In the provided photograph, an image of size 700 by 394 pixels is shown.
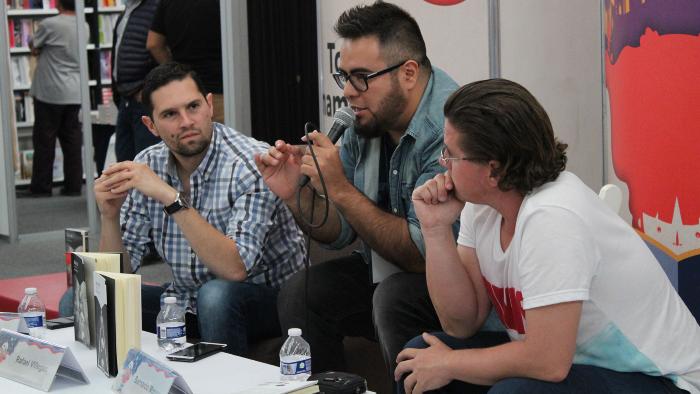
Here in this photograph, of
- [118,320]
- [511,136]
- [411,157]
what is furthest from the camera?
[411,157]

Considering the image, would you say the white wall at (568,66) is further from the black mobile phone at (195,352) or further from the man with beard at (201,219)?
the black mobile phone at (195,352)

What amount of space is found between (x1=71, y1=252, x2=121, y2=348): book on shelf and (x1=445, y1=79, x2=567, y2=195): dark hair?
0.94 metres

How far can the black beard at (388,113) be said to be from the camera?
2.86 meters

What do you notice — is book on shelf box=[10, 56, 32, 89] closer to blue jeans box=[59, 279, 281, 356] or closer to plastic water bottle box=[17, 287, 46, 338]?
blue jeans box=[59, 279, 281, 356]

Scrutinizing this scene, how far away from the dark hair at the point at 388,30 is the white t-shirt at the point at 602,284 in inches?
38.1

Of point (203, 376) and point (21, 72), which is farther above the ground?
point (21, 72)

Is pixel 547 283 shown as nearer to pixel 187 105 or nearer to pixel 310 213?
pixel 310 213

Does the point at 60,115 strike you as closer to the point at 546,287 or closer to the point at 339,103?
the point at 339,103

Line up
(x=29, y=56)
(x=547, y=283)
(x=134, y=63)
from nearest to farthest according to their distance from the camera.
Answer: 1. (x=547, y=283)
2. (x=134, y=63)
3. (x=29, y=56)

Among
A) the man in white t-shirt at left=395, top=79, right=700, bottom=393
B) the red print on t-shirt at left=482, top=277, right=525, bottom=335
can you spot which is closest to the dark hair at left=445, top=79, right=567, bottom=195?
the man in white t-shirt at left=395, top=79, right=700, bottom=393

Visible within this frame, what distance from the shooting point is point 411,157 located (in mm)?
2830

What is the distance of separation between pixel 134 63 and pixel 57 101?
2413mm

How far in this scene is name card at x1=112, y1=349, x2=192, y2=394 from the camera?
1950 mm

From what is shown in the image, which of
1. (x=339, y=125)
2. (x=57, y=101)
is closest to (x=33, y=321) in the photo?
(x=339, y=125)
